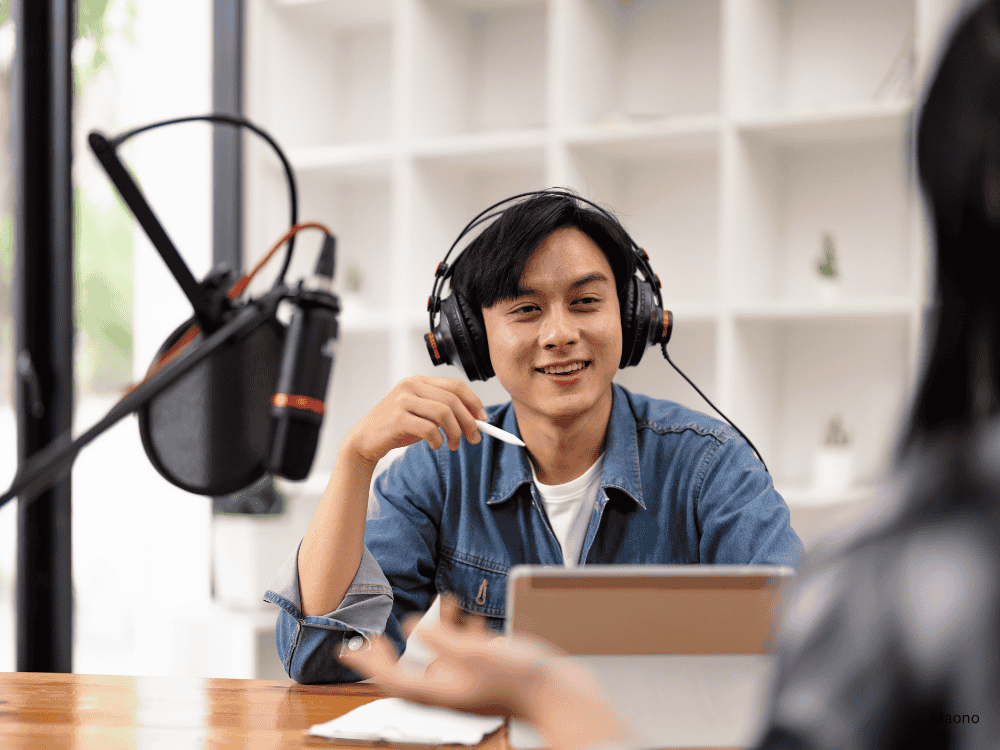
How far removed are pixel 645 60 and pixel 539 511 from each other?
1610 mm

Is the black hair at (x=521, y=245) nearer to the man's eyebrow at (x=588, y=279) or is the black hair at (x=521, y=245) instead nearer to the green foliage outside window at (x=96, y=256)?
the man's eyebrow at (x=588, y=279)

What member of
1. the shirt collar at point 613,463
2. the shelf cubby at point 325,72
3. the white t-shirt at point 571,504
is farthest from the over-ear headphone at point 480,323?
the shelf cubby at point 325,72

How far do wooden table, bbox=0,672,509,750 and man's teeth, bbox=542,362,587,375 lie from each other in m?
0.54

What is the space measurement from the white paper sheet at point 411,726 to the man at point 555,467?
1.13 ft

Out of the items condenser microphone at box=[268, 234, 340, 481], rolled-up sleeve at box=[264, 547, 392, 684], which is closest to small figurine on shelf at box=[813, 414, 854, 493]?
rolled-up sleeve at box=[264, 547, 392, 684]

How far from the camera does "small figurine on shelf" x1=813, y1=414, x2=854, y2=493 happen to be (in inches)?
83.2

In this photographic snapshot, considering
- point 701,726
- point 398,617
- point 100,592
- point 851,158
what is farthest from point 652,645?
point 100,592

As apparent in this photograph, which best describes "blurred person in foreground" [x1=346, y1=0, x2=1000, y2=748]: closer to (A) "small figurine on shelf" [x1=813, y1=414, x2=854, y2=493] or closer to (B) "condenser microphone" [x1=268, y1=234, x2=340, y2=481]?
(B) "condenser microphone" [x1=268, y1=234, x2=340, y2=481]

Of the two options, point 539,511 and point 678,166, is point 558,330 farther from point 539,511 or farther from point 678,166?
point 678,166

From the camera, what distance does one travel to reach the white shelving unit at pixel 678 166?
84.5 inches

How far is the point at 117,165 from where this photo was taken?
811mm

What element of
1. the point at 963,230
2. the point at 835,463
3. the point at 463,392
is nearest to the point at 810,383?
the point at 835,463

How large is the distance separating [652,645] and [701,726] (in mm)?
98

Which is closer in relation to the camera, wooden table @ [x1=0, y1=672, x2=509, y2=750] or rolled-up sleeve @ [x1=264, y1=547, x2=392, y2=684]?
wooden table @ [x1=0, y1=672, x2=509, y2=750]
